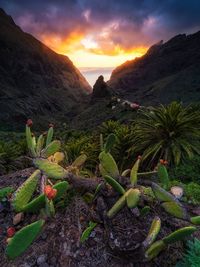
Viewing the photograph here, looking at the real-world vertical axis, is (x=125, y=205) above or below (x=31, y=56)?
below

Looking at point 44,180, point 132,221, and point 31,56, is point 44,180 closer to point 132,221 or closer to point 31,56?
point 132,221

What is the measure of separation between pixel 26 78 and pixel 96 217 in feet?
469

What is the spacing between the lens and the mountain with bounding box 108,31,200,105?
291 feet

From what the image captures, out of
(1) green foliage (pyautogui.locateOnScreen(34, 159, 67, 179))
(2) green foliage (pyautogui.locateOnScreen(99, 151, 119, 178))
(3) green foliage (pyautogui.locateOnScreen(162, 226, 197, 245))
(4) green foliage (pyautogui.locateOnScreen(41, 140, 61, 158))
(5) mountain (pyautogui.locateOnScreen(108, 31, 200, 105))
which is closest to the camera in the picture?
(3) green foliage (pyautogui.locateOnScreen(162, 226, 197, 245))

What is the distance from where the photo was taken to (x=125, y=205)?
4.26 m

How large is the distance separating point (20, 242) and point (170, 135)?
594cm

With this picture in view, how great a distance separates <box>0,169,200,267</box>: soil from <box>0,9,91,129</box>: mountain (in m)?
94.9

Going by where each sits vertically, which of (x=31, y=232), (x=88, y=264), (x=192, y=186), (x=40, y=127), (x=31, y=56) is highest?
(x=31, y=56)

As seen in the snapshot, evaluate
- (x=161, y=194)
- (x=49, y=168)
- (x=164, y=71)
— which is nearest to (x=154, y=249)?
(x=161, y=194)

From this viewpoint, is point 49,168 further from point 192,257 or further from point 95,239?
point 192,257

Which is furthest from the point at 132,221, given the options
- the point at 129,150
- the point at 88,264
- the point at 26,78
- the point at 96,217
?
the point at 26,78

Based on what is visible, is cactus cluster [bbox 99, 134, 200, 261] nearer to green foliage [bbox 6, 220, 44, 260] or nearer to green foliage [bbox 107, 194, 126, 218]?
green foliage [bbox 107, 194, 126, 218]

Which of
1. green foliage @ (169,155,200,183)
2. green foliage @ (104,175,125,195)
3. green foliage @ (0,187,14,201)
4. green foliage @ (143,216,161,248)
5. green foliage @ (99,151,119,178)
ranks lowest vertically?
green foliage @ (169,155,200,183)

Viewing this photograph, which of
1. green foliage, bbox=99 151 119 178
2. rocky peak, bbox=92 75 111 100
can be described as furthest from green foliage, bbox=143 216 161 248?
rocky peak, bbox=92 75 111 100
